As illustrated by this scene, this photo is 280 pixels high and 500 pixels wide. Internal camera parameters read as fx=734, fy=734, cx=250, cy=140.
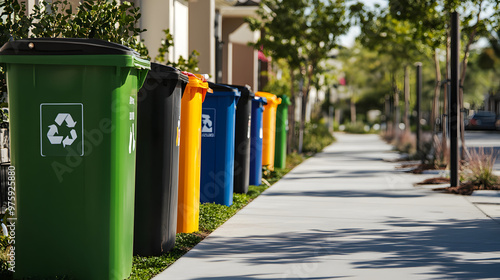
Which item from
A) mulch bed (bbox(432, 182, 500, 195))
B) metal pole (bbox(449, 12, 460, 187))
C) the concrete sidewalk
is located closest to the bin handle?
the concrete sidewalk

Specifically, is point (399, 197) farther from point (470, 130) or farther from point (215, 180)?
point (470, 130)

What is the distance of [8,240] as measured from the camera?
257 inches

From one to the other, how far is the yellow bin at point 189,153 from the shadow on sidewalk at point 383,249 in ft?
1.24

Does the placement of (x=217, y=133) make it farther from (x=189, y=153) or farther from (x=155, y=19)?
(x=155, y=19)

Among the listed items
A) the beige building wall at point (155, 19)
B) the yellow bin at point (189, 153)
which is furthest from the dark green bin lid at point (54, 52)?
the beige building wall at point (155, 19)

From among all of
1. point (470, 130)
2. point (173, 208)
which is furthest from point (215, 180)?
point (470, 130)

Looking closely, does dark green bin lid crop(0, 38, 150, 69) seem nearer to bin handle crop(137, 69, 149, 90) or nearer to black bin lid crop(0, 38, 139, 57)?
black bin lid crop(0, 38, 139, 57)

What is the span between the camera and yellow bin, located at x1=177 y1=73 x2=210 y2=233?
7387mm

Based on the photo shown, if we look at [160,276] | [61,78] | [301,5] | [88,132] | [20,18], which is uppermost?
[301,5]

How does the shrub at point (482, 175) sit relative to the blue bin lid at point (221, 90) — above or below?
below

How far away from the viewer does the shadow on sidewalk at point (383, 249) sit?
6402 millimetres

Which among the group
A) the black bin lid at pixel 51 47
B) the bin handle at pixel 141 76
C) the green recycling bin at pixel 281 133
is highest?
the black bin lid at pixel 51 47

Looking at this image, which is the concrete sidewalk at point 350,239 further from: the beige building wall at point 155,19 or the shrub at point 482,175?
the beige building wall at point 155,19

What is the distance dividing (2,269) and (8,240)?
778 mm
